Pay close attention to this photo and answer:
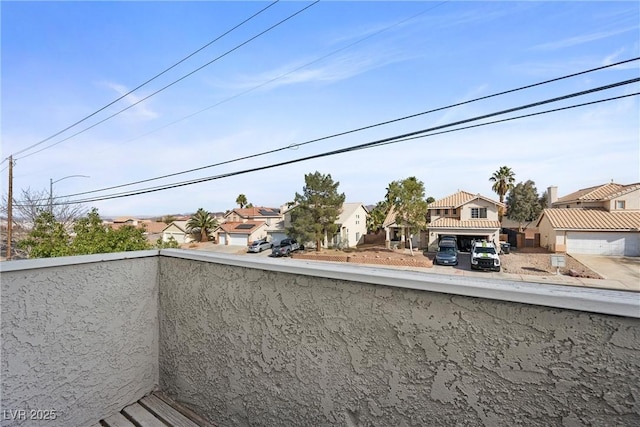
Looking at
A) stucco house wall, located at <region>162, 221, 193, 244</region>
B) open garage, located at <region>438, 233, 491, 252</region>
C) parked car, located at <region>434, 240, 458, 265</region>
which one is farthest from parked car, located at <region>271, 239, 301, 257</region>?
stucco house wall, located at <region>162, 221, 193, 244</region>

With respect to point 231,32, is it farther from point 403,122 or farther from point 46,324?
point 46,324

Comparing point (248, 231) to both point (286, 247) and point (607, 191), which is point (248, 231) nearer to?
point (286, 247)

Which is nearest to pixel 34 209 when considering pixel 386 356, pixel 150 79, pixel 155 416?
pixel 150 79

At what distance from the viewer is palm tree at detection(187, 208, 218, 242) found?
29719 millimetres

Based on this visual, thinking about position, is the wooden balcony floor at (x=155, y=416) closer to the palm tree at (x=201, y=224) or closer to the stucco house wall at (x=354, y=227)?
the stucco house wall at (x=354, y=227)

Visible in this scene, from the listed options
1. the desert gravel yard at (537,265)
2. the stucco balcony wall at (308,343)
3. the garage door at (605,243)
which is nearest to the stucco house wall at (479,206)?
the desert gravel yard at (537,265)

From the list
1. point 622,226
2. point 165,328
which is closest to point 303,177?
point 622,226

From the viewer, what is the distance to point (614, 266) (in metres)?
5.87

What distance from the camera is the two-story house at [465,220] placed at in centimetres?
1717

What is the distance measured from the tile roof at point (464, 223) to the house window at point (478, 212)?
13.1 inches

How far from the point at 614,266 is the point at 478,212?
12.9 meters

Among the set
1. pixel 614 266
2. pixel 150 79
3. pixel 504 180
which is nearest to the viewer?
pixel 614 266

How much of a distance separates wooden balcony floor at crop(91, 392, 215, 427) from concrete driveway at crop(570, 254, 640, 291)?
21.5 ft

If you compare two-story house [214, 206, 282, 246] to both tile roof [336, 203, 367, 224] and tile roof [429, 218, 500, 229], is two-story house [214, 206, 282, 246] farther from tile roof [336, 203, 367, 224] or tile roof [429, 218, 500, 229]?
tile roof [429, 218, 500, 229]
